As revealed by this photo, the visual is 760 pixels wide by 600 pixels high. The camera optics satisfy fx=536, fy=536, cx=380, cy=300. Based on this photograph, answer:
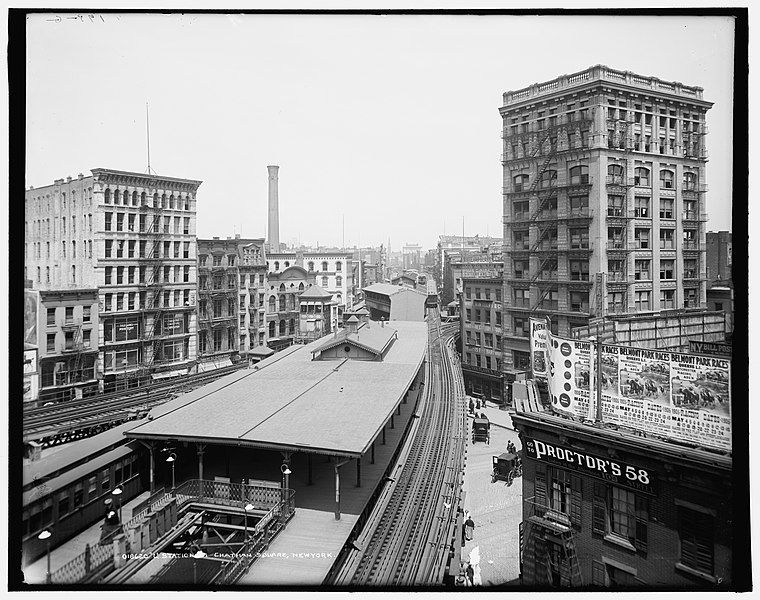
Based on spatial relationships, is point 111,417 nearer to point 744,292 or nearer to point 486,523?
point 486,523

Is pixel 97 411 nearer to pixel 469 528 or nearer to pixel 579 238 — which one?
pixel 469 528

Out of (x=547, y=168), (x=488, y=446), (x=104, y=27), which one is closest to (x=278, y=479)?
(x=488, y=446)

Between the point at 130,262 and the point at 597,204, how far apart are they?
22637 millimetres

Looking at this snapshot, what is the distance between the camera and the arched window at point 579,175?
89.6 feet

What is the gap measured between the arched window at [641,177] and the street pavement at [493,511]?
44.4 ft

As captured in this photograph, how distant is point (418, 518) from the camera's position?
1633 centimetres

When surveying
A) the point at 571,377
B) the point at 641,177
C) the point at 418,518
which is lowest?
the point at 418,518

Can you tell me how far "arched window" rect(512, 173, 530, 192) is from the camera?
95.4 ft

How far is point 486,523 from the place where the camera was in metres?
18.4

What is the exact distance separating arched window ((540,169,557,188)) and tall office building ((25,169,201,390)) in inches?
704

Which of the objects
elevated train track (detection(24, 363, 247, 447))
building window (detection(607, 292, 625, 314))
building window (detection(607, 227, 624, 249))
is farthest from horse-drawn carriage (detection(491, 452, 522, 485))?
elevated train track (detection(24, 363, 247, 447))

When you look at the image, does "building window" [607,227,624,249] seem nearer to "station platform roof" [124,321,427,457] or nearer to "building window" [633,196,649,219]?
"building window" [633,196,649,219]

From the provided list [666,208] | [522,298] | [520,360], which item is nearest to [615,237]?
[666,208]

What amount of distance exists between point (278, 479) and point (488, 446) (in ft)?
36.1
